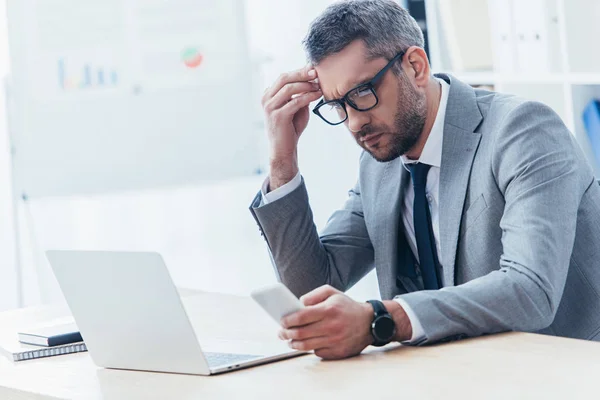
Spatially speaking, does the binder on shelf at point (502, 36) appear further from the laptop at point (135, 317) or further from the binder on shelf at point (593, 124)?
the laptop at point (135, 317)

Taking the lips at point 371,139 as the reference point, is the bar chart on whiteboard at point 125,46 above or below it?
above

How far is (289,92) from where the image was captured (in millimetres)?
2076

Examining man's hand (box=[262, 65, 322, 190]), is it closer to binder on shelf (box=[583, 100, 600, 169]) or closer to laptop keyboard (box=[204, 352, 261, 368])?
laptop keyboard (box=[204, 352, 261, 368])

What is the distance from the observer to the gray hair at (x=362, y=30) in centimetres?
190

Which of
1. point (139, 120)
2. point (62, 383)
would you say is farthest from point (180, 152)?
point (62, 383)

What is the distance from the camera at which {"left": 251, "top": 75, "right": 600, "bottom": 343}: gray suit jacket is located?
1.57 metres

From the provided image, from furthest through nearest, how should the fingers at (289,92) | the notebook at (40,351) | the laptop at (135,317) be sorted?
1. the fingers at (289,92)
2. the notebook at (40,351)
3. the laptop at (135,317)

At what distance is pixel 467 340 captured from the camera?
60.7 inches

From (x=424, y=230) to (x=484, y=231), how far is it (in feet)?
0.60

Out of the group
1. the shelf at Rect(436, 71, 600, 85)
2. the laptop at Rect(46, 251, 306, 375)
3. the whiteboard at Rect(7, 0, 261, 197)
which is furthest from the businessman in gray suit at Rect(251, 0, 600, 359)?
the whiteboard at Rect(7, 0, 261, 197)

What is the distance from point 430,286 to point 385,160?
0.29 metres

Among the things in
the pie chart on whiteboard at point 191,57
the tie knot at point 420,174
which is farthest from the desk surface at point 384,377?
the pie chart on whiteboard at point 191,57

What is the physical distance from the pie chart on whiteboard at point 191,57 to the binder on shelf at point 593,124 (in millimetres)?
1754

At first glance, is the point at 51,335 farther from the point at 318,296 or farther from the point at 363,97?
the point at 363,97
